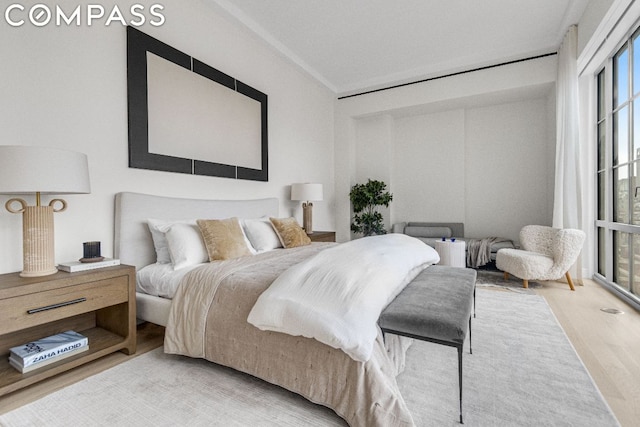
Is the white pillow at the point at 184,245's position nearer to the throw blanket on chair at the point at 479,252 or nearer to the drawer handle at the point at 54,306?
the drawer handle at the point at 54,306

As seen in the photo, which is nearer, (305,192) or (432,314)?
(432,314)

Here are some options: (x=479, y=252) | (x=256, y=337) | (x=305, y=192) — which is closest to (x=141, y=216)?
(x=256, y=337)

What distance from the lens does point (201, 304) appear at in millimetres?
1847

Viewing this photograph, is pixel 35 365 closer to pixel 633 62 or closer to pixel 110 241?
pixel 110 241

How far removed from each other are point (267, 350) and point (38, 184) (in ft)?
4.97

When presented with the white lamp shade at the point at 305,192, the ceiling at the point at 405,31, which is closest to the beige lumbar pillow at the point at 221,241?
A: the white lamp shade at the point at 305,192

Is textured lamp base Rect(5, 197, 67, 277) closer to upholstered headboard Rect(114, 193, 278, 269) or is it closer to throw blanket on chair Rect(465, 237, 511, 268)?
upholstered headboard Rect(114, 193, 278, 269)

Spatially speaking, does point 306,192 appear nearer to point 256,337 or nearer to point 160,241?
point 160,241

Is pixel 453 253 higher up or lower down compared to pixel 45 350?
higher up

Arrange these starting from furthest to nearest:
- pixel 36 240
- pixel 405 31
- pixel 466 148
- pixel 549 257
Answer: pixel 466 148
pixel 405 31
pixel 549 257
pixel 36 240

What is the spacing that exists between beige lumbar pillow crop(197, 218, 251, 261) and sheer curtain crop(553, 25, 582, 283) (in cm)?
378

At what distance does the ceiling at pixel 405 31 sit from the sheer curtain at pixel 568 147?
38 cm

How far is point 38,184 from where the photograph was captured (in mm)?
1675

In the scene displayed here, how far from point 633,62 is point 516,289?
8.46 feet
